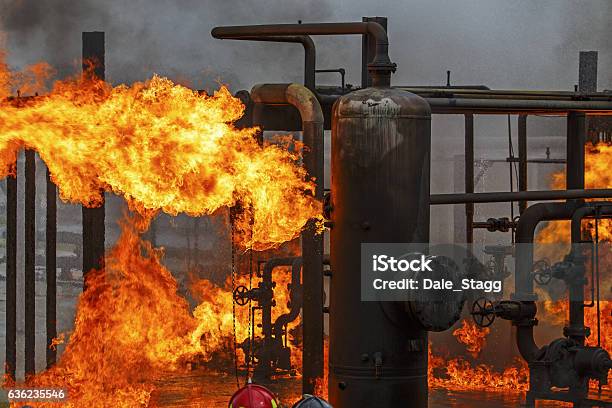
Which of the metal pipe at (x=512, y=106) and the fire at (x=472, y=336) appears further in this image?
the fire at (x=472, y=336)

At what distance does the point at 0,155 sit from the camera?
44.4ft

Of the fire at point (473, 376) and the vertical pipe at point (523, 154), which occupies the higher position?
the vertical pipe at point (523, 154)

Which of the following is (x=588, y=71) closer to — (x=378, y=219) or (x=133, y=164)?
(x=378, y=219)

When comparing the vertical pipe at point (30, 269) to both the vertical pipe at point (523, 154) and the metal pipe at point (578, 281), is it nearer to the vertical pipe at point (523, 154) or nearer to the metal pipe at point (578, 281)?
the metal pipe at point (578, 281)

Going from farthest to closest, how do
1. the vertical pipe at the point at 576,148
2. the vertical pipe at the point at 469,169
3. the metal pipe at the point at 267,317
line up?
the vertical pipe at the point at 469,169
the metal pipe at the point at 267,317
the vertical pipe at the point at 576,148

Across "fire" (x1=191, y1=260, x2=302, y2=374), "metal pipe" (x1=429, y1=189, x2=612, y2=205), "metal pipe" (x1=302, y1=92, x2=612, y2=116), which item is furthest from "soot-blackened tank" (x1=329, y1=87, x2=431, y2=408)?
"fire" (x1=191, y1=260, x2=302, y2=374)

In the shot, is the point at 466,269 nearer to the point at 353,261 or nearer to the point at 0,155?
the point at 353,261

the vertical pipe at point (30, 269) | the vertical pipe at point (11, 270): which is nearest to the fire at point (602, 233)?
the vertical pipe at point (30, 269)

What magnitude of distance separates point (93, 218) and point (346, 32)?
12.3 ft

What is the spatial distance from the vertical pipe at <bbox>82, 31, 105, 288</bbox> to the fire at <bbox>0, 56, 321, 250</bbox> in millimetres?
131

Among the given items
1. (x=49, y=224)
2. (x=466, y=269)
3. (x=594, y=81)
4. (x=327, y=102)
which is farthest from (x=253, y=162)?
(x=594, y=81)

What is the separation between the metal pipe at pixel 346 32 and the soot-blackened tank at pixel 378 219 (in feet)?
0.78

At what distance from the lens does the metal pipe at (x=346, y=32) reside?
39.5 ft

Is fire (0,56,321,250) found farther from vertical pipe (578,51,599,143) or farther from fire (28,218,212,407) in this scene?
vertical pipe (578,51,599,143)
